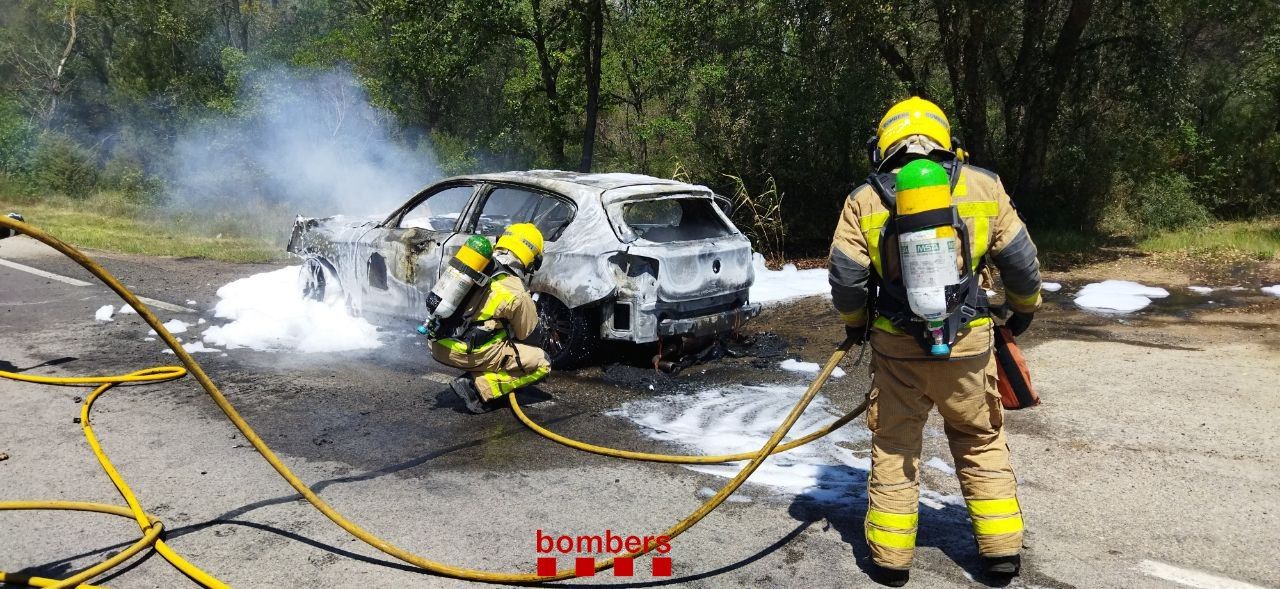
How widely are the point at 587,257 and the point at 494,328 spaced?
1028mm

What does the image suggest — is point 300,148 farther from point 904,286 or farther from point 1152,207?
point 904,286

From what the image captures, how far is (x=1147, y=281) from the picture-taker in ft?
36.3

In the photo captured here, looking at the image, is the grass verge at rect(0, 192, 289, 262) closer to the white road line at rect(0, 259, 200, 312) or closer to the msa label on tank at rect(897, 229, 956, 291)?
the white road line at rect(0, 259, 200, 312)

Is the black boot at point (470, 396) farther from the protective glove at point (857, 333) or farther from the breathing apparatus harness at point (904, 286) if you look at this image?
the breathing apparatus harness at point (904, 286)

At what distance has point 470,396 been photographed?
232 inches

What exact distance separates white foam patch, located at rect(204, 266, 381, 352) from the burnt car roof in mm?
1764

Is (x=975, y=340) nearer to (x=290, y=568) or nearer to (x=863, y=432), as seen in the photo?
(x=863, y=432)

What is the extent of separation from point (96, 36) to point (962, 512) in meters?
29.2

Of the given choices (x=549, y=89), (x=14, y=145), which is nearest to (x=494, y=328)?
(x=549, y=89)

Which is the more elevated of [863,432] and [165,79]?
[165,79]

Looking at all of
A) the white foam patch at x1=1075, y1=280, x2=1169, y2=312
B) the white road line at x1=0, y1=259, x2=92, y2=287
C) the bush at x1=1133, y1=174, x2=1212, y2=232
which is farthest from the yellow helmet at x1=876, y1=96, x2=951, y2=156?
the bush at x1=1133, y1=174, x2=1212, y2=232

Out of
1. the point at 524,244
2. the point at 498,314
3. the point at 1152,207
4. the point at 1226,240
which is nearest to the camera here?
the point at 498,314

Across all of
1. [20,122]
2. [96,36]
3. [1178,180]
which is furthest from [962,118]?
[96,36]

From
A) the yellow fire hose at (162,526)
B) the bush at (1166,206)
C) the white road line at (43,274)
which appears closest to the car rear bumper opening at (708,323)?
the yellow fire hose at (162,526)
